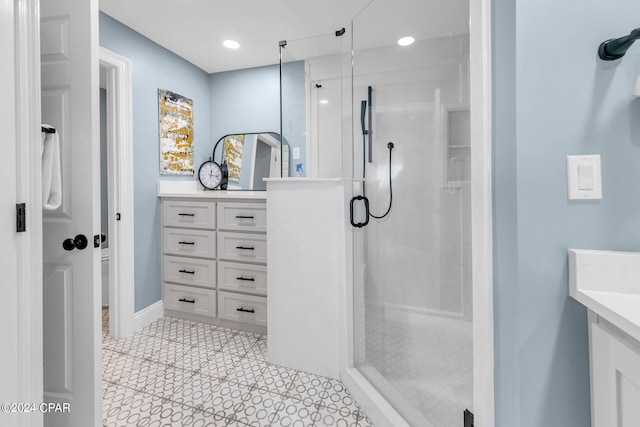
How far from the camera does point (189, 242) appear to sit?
8.34 ft

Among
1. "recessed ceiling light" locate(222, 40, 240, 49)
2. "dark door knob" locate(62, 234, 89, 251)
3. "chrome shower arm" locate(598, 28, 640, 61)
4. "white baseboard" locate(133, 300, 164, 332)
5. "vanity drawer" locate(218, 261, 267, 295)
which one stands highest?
"recessed ceiling light" locate(222, 40, 240, 49)

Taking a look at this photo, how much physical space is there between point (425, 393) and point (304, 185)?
4.11ft

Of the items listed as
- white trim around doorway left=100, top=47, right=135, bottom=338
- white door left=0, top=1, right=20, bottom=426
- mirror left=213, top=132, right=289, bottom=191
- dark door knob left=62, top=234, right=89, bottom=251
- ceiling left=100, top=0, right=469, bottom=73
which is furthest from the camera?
mirror left=213, top=132, right=289, bottom=191

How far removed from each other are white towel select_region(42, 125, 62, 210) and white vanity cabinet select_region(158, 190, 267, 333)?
4.26 feet

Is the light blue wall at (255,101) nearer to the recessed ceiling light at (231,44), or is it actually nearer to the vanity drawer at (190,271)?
the recessed ceiling light at (231,44)

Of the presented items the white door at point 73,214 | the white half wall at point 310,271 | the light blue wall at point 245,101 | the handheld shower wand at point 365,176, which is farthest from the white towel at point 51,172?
the light blue wall at point 245,101

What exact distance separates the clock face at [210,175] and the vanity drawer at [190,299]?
104cm

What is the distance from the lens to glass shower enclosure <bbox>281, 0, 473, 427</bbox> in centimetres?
132

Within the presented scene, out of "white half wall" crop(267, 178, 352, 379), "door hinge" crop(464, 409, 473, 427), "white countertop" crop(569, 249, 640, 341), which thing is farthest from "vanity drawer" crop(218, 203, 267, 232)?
"white countertop" crop(569, 249, 640, 341)

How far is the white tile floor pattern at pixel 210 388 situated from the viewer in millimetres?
1475

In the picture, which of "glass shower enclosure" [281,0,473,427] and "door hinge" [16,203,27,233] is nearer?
"door hinge" [16,203,27,233]

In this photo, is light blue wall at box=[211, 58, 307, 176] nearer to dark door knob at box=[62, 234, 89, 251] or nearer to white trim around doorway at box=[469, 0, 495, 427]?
dark door knob at box=[62, 234, 89, 251]

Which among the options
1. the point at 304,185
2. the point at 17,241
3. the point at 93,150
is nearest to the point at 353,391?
the point at 304,185

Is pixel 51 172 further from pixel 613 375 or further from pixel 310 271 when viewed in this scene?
pixel 613 375
